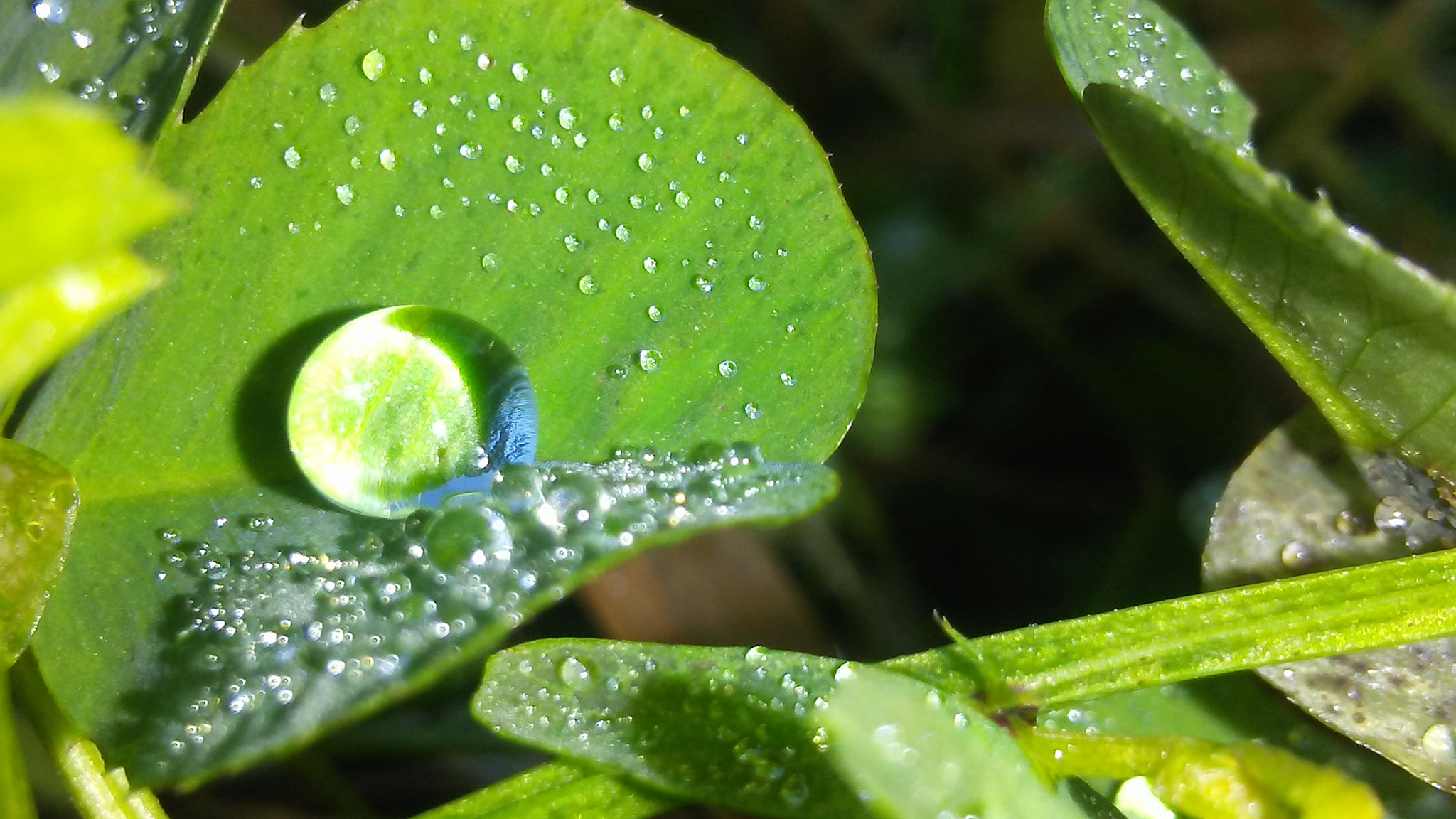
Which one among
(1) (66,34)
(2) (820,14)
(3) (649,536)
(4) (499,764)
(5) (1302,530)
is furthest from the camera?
(2) (820,14)

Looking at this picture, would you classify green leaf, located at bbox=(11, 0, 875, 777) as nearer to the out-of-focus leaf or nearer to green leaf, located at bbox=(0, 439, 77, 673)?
green leaf, located at bbox=(0, 439, 77, 673)

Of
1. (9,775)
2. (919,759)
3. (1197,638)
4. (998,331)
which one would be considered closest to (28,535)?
(9,775)

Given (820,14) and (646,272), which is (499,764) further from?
(820,14)

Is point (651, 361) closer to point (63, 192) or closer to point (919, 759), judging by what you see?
point (919, 759)

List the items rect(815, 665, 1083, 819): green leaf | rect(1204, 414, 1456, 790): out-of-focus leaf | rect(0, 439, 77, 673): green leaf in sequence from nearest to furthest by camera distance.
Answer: rect(815, 665, 1083, 819): green leaf → rect(0, 439, 77, 673): green leaf → rect(1204, 414, 1456, 790): out-of-focus leaf

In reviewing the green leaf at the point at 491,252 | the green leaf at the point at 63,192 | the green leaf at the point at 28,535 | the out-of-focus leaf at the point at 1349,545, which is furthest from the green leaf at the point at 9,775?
the out-of-focus leaf at the point at 1349,545

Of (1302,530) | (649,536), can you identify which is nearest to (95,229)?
(649,536)

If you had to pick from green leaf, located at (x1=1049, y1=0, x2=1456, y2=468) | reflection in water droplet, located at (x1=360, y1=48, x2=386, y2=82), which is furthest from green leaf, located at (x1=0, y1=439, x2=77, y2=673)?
green leaf, located at (x1=1049, y1=0, x2=1456, y2=468)
